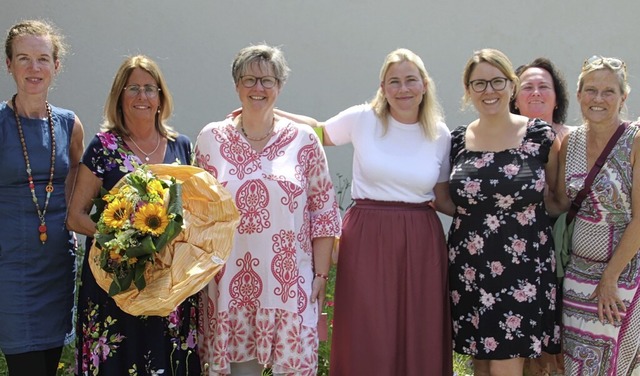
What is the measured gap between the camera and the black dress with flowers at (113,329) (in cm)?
362

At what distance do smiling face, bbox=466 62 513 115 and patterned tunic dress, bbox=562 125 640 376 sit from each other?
45 cm

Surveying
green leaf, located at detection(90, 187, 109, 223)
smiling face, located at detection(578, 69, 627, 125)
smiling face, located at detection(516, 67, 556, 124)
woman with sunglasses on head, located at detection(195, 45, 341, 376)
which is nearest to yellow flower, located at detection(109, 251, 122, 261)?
green leaf, located at detection(90, 187, 109, 223)

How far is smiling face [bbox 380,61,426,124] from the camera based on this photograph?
161 inches

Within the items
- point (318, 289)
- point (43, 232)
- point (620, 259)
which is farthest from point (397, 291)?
point (43, 232)

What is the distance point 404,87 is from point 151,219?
1608 millimetres

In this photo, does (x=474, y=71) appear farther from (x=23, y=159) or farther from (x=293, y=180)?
(x=23, y=159)

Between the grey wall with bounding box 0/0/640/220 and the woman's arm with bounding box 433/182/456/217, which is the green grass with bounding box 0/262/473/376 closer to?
the woman's arm with bounding box 433/182/456/217

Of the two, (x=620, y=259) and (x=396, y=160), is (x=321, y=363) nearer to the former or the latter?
(x=396, y=160)

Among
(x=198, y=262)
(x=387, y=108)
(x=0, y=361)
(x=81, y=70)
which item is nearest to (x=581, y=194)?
(x=387, y=108)

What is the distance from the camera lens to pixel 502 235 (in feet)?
12.8

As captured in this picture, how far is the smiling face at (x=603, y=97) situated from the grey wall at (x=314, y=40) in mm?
2912

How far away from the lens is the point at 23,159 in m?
3.72

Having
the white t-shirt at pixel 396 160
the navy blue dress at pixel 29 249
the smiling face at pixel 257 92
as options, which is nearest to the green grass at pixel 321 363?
the navy blue dress at pixel 29 249

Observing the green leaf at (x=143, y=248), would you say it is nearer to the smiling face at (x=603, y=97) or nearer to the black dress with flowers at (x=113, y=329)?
the black dress with flowers at (x=113, y=329)
